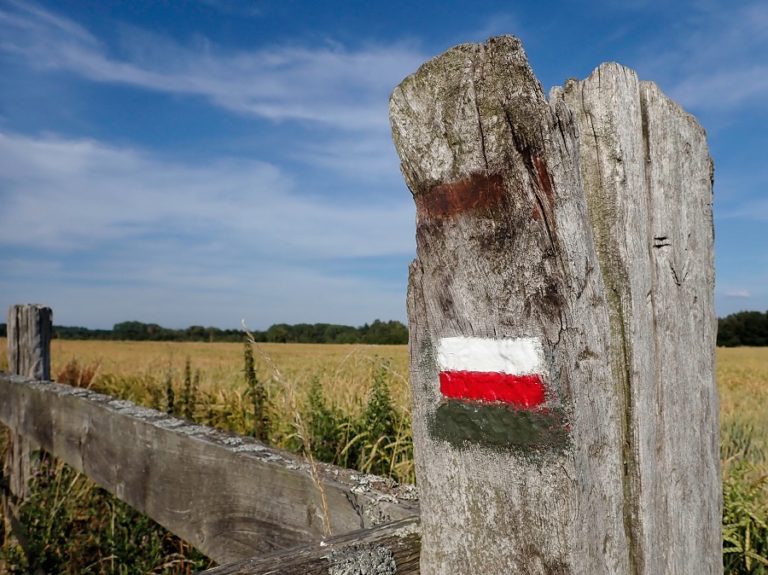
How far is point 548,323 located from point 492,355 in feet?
0.43

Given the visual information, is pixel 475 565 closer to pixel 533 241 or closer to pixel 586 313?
pixel 586 313

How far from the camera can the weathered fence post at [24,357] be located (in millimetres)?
5605

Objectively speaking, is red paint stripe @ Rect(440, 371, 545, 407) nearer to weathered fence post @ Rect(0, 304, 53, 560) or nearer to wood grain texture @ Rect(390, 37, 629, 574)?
wood grain texture @ Rect(390, 37, 629, 574)

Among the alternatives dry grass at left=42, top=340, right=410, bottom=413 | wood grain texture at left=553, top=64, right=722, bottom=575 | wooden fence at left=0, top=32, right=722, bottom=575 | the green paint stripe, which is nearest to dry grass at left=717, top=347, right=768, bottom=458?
dry grass at left=42, top=340, right=410, bottom=413

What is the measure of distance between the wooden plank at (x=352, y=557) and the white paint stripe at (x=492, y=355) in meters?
0.44

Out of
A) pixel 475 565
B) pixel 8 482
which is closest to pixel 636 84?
pixel 475 565

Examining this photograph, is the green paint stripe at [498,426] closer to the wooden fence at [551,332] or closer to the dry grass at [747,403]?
the wooden fence at [551,332]

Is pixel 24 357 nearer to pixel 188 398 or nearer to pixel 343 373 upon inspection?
pixel 188 398

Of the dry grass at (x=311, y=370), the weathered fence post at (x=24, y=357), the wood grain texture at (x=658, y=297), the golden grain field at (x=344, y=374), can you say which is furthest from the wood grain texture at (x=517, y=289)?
the weathered fence post at (x=24, y=357)

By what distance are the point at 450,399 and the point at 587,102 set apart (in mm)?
697

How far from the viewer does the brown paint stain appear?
1.14m

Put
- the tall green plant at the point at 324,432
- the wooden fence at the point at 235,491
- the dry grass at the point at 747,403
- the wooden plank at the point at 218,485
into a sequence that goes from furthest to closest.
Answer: the dry grass at the point at 747,403 < the tall green plant at the point at 324,432 < the wooden plank at the point at 218,485 < the wooden fence at the point at 235,491

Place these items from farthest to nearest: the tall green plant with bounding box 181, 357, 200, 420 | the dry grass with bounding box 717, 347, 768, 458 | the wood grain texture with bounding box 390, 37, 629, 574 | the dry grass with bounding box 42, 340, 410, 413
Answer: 1. the dry grass with bounding box 717, 347, 768, 458
2. the tall green plant with bounding box 181, 357, 200, 420
3. the dry grass with bounding box 42, 340, 410, 413
4. the wood grain texture with bounding box 390, 37, 629, 574

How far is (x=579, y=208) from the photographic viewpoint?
1.13m
